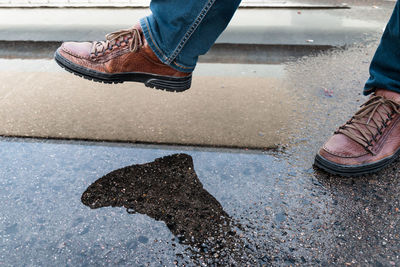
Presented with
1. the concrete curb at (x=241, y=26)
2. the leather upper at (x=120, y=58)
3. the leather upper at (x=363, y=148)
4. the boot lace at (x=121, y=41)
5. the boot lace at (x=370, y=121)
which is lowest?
the concrete curb at (x=241, y=26)

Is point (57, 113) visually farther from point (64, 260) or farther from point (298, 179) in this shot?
point (298, 179)

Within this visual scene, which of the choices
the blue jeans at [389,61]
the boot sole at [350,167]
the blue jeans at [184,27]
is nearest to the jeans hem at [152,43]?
the blue jeans at [184,27]

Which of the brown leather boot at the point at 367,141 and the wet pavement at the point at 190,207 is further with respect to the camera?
the brown leather boot at the point at 367,141

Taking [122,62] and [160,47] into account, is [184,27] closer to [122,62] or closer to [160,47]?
[160,47]

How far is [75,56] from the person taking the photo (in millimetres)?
1528

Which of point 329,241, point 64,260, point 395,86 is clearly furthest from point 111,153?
Result: point 395,86

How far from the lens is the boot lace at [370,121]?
1351 millimetres

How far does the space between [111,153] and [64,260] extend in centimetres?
52

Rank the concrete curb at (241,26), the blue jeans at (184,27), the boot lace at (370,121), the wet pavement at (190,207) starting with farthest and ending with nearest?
the concrete curb at (241,26)
the boot lace at (370,121)
the blue jeans at (184,27)
the wet pavement at (190,207)

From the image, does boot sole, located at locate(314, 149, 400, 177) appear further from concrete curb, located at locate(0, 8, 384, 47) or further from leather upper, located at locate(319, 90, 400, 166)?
concrete curb, located at locate(0, 8, 384, 47)

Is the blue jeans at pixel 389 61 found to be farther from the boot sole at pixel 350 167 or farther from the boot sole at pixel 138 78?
the boot sole at pixel 138 78

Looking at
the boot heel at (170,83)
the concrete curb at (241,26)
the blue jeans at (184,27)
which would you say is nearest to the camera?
the blue jeans at (184,27)

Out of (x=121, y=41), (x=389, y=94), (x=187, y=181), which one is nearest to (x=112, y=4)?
(x=121, y=41)

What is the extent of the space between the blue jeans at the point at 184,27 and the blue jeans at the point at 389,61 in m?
0.64
